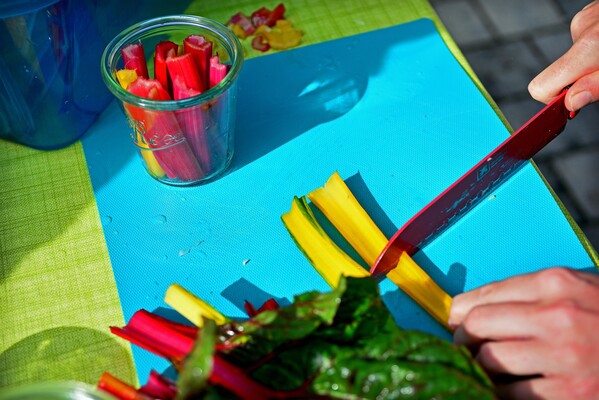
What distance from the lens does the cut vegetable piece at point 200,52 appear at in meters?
1.52

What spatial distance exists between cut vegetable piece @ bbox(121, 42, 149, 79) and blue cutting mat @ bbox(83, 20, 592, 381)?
0.73ft

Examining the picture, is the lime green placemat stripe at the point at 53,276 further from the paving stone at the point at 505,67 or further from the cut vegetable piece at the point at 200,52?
the paving stone at the point at 505,67

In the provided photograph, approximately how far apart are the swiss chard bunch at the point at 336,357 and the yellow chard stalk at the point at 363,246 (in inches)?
7.5

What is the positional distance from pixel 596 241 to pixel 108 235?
176 cm

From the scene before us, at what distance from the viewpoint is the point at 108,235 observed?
1.53 metres

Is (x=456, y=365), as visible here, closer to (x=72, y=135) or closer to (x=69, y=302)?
(x=69, y=302)

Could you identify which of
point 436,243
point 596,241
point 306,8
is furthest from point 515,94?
point 436,243

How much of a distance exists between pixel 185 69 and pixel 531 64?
1.89 metres

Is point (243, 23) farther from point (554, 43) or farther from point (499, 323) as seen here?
point (554, 43)

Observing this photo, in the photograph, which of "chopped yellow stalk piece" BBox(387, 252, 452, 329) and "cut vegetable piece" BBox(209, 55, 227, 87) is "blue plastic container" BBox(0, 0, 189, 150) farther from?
"chopped yellow stalk piece" BBox(387, 252, 452, 329)

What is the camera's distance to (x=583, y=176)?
8.79ft

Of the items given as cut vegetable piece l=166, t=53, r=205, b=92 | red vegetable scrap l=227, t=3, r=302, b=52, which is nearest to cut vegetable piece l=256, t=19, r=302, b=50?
red vegetable scrap l=227, t=3, r=302, b=52

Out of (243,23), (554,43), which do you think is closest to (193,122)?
(243,23)

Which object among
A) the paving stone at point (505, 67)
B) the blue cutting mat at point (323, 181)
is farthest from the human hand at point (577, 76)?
the paving stone at point (505, 67)
